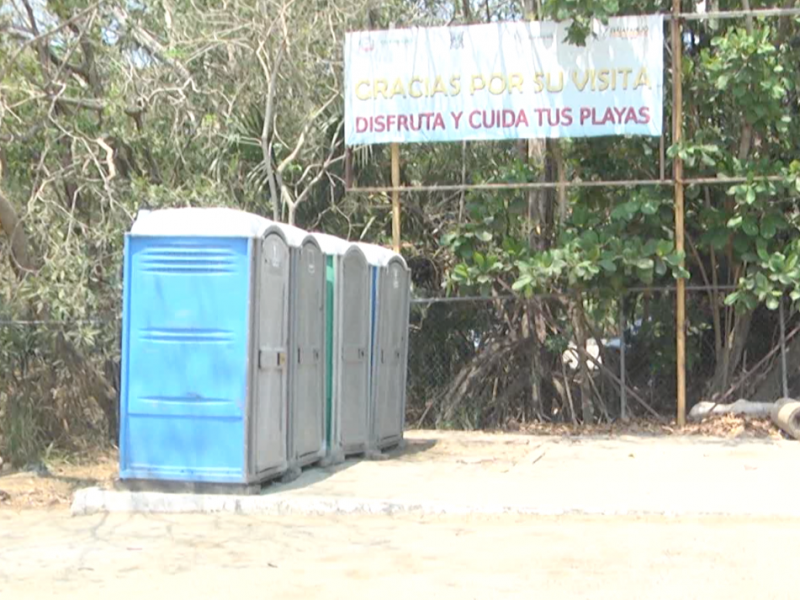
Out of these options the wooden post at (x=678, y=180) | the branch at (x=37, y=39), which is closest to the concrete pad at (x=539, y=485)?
the wooden post at (x=678, y=180)

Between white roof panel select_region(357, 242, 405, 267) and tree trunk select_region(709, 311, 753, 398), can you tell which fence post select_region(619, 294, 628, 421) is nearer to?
tree trunk select_region(709, 311, 753, 398)

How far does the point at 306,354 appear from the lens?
10117mm

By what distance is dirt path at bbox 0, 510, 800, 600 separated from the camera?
655cm

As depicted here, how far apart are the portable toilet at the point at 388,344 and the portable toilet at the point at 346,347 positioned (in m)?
0.18

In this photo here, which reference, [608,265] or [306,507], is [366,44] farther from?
[306,507]

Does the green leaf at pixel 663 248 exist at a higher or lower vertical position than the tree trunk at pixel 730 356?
higher

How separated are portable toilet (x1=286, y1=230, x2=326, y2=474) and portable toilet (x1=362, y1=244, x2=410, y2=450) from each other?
3.73 feet

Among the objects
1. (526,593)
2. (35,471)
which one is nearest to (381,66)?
(35,471)

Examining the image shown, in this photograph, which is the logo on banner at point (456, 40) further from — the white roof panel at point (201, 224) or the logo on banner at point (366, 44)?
the white roof panel at point (201, 224)

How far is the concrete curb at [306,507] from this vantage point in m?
8.48

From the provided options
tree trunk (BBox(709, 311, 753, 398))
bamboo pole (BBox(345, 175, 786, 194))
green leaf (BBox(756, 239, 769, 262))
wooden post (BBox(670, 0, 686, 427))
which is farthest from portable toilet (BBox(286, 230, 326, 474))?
tree trunk (BBox(709, 311, 753, 398))

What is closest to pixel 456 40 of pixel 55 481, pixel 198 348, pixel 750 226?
pixel 750 226

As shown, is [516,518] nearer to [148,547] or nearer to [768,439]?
[148,547]

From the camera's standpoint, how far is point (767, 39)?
1284cm
